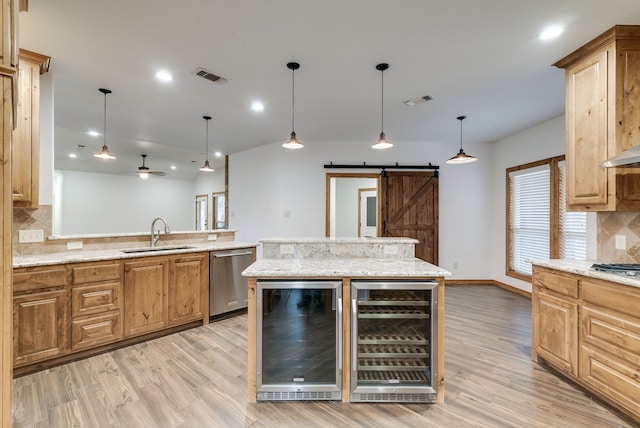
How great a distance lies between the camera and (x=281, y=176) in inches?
211

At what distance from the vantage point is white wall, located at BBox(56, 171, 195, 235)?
27.0ft

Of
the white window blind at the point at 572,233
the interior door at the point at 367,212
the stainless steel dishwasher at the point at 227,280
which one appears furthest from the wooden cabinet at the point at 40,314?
the interior door at the point at 367,212

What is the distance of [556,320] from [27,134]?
188 inches

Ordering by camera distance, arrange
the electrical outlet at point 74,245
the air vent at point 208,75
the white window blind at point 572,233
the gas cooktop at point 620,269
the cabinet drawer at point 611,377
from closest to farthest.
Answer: the cabinet drawer at point 611,377 → the gas cooktop at point 620,269 → the air vent at point 208,75 → the electrical outlet at point 74,245 → the white window blind at point 572,233

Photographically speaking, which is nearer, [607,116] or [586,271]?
[586,271]

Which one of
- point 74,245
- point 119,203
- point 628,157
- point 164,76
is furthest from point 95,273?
point 119,203

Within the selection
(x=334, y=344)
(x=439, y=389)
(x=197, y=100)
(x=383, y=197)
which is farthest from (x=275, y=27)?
(x=383, y=197)

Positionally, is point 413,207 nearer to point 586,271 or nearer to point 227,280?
point 586,271

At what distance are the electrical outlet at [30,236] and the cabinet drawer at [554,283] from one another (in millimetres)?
4726

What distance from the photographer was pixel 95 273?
8.60 feet

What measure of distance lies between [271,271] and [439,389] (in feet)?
4.77

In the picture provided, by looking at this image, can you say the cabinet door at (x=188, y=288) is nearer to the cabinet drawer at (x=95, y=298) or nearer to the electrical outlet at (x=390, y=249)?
the cabinet drawer at (x=95, y=298)

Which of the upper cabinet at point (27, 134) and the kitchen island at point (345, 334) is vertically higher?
the upper cabinet at point (27, 134)

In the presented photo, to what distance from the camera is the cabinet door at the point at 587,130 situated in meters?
2.24
